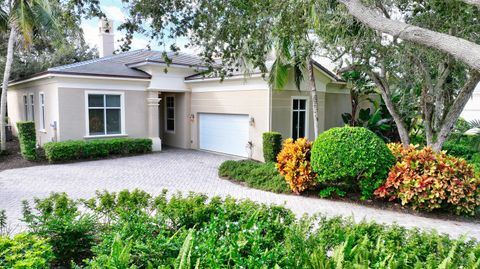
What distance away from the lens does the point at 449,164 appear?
7.45 m

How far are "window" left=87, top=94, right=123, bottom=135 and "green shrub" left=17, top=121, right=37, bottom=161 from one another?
2240 mm

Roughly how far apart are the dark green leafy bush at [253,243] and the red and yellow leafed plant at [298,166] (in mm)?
4162

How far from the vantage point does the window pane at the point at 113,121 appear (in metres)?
15.6

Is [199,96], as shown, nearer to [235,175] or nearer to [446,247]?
[235,175]

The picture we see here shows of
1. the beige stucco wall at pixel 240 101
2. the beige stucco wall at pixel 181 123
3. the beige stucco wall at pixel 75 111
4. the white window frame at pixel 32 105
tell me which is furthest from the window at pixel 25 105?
the beige stucco wall at pixel 240 101

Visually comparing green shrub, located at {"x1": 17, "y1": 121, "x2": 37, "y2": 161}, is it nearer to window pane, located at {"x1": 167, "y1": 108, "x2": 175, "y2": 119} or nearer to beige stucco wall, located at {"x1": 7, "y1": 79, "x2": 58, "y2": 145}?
beige stucco wall, located at {"x1": 7, "y1": 79, "x2": 58, "y2": 145}

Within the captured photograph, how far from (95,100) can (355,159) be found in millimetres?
12001

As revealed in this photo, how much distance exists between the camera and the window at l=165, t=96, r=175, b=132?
18.7 metres

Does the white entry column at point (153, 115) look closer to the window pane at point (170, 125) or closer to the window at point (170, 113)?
the window at point (170, 113)

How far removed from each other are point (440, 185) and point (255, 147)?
26.9 ft

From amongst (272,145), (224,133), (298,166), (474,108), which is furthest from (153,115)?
(474,108)

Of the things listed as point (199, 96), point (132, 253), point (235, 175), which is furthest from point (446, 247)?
point (199, 96)

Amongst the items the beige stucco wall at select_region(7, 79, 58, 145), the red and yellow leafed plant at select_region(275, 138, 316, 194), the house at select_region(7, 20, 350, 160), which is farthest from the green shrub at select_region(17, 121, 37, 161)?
the red and yellow leafed plant at select_region(275, 138, 316, 194)

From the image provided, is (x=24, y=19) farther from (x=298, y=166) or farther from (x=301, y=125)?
(x=301, y=125)
